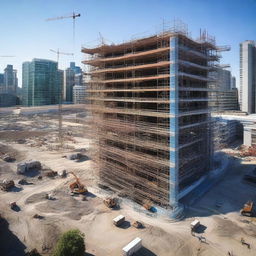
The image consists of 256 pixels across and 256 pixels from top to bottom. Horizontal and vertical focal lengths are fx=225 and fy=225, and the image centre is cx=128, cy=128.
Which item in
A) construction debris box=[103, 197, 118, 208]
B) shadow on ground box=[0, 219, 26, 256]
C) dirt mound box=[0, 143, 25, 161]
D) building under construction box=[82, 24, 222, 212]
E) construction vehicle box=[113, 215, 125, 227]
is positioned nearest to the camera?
shadow on ground box=[0, 219, 26, 256]

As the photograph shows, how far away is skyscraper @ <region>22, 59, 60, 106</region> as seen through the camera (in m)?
116

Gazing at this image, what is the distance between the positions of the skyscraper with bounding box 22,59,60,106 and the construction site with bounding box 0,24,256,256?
9129cm

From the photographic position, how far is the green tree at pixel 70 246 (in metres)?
15.1

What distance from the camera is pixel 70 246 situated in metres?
15.1

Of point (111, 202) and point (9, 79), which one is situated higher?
point (9, 79)

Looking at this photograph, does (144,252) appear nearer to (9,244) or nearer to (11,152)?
(9,244)

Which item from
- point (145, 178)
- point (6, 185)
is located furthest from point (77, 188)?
point (6, 185)

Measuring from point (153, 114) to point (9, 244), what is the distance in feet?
56.3

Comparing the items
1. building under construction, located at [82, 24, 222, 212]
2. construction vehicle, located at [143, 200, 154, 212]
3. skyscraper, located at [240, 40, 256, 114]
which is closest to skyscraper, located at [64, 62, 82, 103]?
skyscraper, located at [240, 40, 256, 114]

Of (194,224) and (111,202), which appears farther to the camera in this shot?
(111,202)

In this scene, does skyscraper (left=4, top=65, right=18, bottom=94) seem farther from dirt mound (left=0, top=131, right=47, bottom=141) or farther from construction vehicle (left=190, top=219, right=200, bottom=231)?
construction vehicle (left=190, top=219, right=200, bottom=231)

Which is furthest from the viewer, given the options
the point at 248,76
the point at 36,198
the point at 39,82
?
the point at 39,82

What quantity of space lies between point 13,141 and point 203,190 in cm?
4896

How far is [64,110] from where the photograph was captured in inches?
4596
